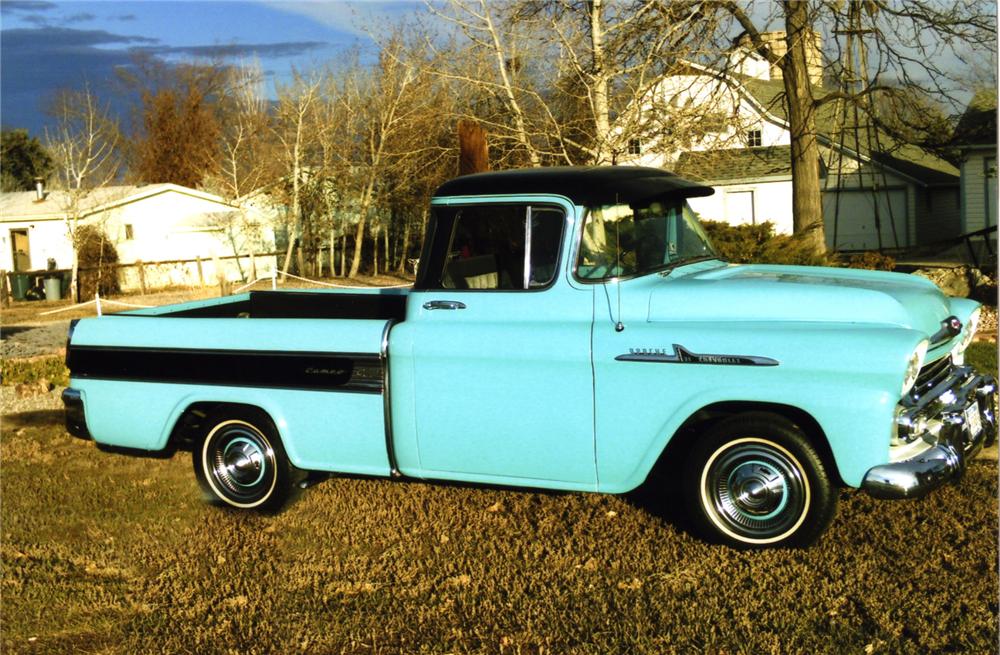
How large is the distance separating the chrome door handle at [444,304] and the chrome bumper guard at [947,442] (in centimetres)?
232

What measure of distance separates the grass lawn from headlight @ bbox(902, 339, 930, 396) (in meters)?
0.89

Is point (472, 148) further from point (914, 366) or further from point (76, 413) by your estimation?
point (914, 366)

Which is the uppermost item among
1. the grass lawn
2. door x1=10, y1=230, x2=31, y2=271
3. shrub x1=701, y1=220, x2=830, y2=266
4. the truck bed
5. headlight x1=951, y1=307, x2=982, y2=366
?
door x1=10, y1=230, x2=31, y2=271

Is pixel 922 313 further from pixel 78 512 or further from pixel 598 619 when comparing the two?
pixel 78 512

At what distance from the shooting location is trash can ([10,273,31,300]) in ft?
111

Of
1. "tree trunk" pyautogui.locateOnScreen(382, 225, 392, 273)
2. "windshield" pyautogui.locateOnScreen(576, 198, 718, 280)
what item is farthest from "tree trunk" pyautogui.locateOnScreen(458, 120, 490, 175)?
"tree trunk" pyautogui.locateOnScreen(382, 225, 392, 273)

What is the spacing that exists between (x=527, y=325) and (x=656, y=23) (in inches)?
477

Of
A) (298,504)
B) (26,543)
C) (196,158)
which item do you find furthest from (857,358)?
(196,158)

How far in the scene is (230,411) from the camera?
616 cm

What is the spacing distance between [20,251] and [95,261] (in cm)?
479

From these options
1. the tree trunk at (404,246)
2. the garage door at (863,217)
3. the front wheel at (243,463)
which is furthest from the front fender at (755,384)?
the tree trunk at (404,246)

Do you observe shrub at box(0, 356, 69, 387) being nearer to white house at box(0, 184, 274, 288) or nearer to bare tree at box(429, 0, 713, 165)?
bare tree at box(429, 0, 713, 165)

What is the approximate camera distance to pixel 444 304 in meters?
Answer: 5.63

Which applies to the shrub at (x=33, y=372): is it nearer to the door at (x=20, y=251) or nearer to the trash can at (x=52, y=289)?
the trash can at (x=52, y=289)
